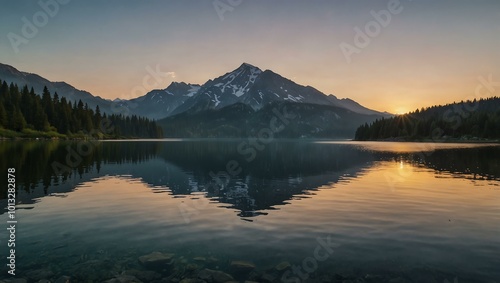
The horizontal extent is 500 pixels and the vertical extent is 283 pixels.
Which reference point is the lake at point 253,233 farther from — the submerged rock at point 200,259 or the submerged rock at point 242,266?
the submerged rock at point 200,259

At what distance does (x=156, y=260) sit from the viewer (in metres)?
17.8

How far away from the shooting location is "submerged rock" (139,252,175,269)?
17.3 metres

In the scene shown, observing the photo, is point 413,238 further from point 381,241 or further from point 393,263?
point 393,263

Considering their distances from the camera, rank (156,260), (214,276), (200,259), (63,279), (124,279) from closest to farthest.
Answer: (63,279)
(124,279)
(214,276)
(156,260)
(200,259)

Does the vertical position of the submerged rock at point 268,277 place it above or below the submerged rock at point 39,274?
below

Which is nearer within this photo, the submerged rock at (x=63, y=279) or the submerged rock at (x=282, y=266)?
the submerged rock at (x=63, y=279)

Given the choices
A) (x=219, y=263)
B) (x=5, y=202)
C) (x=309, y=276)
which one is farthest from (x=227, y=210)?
(x=5, y=202)

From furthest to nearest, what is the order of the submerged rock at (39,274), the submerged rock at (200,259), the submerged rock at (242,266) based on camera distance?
the submerged rock at (200,259) → the submerged rock at (242,266) → the submerged rock at (39,274)

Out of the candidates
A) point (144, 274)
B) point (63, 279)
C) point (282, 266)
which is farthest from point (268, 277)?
point (63, 279)

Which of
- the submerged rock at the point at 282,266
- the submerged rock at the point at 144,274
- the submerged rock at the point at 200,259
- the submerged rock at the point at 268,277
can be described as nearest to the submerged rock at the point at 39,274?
the submerged rock at the point at 144,274

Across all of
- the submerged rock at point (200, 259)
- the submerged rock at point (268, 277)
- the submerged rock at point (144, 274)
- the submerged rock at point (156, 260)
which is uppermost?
the submerged rock at point (156, 260)

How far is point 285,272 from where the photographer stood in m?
16.7

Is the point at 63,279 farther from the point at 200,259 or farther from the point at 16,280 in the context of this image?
the point at 200,259

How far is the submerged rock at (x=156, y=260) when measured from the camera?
1733 centimetres
